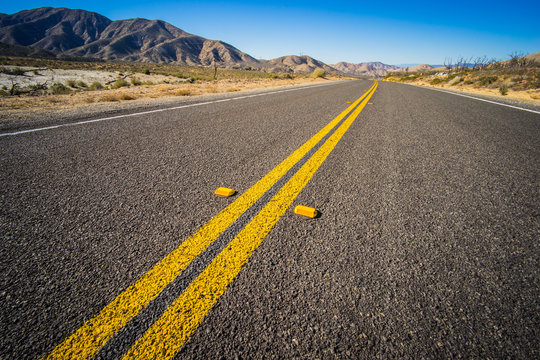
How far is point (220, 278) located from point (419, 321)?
2.93 ft

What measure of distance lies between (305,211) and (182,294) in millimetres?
906

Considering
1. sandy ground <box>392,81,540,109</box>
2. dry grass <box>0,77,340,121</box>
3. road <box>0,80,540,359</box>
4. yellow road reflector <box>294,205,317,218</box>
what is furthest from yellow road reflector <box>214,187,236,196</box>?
sandy ground <box>392,81,540,109</box>

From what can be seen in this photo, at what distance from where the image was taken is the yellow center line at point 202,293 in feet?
2.83

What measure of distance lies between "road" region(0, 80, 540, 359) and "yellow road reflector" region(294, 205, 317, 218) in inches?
2.2

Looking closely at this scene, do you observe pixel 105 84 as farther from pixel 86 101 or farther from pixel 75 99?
pixel 86 101

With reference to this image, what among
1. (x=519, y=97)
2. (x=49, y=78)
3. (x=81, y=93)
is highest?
(x=519, y=97)

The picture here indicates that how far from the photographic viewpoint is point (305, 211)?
164 centimetres

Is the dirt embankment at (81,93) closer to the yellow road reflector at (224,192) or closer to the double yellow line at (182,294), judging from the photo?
the yellow road reflector at (224,192)

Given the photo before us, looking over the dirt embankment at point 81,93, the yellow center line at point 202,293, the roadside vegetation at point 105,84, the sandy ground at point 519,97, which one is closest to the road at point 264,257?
the yellow center line at point 202,293

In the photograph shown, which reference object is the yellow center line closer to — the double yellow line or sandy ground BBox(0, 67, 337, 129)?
the double yellow line

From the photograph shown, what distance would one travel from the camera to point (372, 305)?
108 centimetres

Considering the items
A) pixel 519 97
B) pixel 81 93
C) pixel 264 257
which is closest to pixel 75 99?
pixel 81 93

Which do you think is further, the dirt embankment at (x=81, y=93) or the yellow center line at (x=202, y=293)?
the dirt embankment at (x=81, y=93)

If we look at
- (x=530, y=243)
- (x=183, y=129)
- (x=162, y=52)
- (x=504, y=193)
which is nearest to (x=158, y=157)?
(x=183, y=129)
